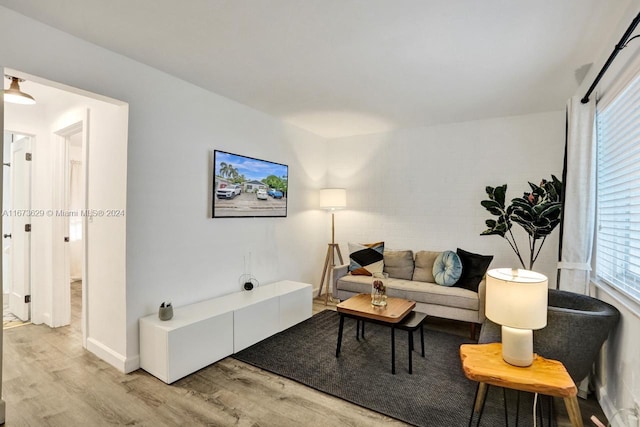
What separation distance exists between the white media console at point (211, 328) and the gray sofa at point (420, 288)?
807 millimetres

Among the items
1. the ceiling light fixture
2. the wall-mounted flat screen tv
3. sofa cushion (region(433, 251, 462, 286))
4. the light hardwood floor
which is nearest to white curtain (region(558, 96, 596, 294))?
sofa cushion (region(433, 251, 462, 286))

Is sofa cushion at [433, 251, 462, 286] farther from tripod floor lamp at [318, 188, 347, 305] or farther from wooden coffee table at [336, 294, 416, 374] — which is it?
tripod floor lamp at [318, 188, 347, 305]

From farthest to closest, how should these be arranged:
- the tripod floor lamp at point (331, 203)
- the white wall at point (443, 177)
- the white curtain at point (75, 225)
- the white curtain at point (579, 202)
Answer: the white curtain at point (75, 225), the tripod floor lamp at point (331, 203), the white wall at point (443, 177), the white curtain at point (579, 202)

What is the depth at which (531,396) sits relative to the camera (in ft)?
7.80

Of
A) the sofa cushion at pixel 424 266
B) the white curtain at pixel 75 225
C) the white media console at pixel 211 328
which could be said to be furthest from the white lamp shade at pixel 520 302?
the white curtain at pixel 75 225

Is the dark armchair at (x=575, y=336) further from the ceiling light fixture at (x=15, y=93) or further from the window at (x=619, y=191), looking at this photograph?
the ceiling light fixture at (x=15, y=93)

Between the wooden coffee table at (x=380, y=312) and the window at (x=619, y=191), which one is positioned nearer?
the window at (x=619, y=191)

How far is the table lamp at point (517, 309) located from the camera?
1672 millimetres

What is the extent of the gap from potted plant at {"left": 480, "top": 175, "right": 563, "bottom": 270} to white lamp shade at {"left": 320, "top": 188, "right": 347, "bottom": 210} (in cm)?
188

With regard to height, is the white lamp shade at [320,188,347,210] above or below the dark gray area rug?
above

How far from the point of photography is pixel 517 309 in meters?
1.68

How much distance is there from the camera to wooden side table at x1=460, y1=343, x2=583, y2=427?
1.58 m

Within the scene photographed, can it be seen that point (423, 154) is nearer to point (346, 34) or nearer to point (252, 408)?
point (346, 34)

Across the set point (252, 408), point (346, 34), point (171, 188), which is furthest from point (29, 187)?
point (346, 34)
